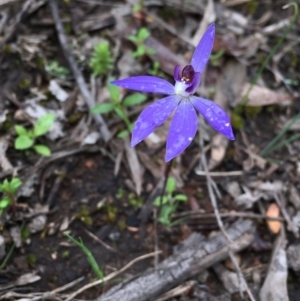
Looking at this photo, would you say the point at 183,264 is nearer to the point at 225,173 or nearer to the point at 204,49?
the point at 225,173

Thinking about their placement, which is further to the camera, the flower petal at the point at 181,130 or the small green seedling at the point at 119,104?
the small green seedling at the point at 119,104

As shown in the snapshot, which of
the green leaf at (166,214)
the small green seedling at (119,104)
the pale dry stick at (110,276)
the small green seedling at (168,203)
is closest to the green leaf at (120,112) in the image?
the small green seedling at (119,104)

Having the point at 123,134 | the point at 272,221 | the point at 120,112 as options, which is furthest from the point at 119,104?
the point at 272,221

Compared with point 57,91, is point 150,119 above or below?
above

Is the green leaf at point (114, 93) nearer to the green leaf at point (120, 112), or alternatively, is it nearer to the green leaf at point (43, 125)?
the green leaf at point (120, 112)

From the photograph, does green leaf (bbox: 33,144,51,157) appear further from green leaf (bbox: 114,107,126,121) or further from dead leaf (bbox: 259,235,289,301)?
dead leaf (bbox: 259,235,289,301)

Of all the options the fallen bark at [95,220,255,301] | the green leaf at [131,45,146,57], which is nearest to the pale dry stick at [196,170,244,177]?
the fallen bark at [95,220,255,301]
